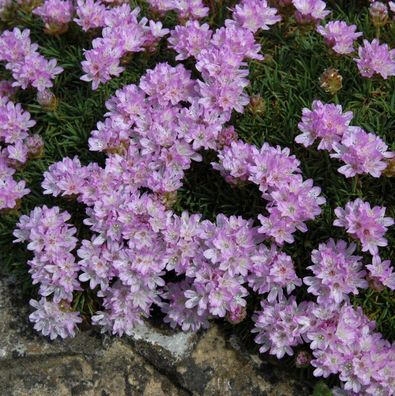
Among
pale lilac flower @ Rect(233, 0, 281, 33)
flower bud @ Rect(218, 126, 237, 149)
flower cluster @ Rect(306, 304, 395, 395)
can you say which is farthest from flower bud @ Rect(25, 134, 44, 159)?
flower cluster @ Rect(306, 304, 395, 395)

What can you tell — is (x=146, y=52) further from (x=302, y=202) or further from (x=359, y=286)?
(x=359, y=286)

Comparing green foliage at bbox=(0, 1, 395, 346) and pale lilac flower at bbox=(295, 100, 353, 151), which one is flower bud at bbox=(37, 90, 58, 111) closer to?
green foliage at bbox=(0, 1, 395, 346)

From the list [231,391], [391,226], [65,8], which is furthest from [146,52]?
[231,391]

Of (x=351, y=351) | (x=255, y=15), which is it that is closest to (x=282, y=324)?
(x=351, y=351)

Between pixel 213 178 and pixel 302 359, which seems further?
pixel 213 178

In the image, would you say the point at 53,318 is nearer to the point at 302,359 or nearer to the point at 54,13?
the point at 302,359
